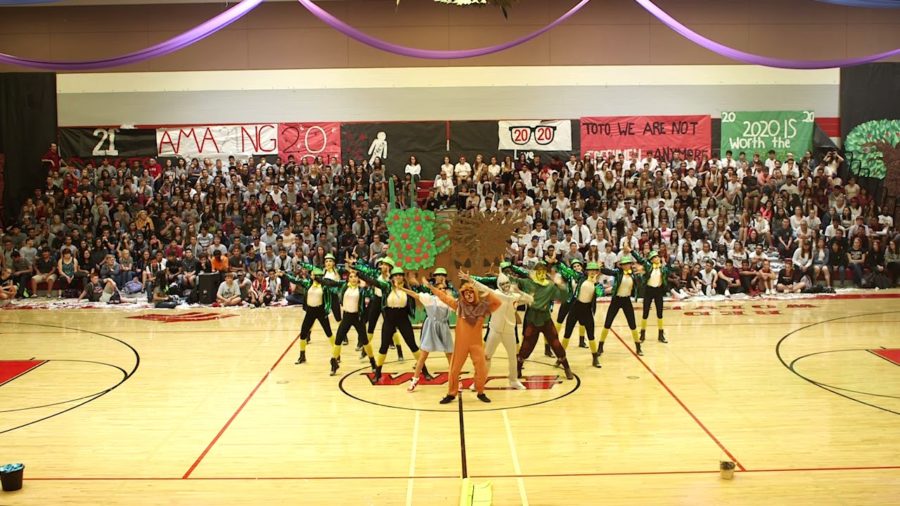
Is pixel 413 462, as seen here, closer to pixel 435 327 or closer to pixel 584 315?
pixel 435 327

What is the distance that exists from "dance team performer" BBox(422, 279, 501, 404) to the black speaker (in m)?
9.32

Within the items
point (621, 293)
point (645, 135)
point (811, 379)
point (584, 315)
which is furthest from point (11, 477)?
point (645, 135)

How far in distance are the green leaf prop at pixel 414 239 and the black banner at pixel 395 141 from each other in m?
11.8

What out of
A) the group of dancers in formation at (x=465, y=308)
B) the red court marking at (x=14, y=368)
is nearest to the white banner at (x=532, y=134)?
the group of dancers in formation at (x=465, y=308)

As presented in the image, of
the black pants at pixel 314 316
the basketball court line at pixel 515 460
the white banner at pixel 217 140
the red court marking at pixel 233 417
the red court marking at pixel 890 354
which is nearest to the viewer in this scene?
the basketball court line at pixel 515 460

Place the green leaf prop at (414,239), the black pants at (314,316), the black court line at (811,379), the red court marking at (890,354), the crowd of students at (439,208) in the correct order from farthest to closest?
the crowd of students at (439,208)
the red court marking at (890,354)
the black pants at (314,316)
the green leaf prop at (414,239)
the black court line at (811,379)

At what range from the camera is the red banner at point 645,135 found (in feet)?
80.8

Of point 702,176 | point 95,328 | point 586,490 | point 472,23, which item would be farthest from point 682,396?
point 472,23

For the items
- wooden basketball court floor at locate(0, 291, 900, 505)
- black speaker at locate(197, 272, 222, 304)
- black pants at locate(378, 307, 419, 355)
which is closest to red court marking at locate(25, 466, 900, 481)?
wooden basketball court floor at locate(0, 291, 900, 505)

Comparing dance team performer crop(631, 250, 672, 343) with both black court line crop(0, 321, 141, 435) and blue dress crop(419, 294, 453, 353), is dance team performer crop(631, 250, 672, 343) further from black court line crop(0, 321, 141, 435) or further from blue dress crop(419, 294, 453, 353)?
black court line crop(0, 321, 141, 435)

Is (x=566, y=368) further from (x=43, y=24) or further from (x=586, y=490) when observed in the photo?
(x=43, y=24)

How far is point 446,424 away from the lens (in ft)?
32.9

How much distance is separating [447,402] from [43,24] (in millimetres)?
20133

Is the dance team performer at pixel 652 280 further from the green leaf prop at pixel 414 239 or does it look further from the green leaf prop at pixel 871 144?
the green leaf prop at pixel 871 144
